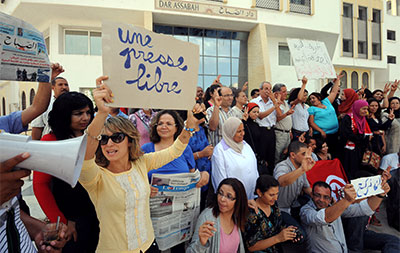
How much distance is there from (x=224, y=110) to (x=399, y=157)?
9.98 feet

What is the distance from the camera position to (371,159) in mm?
4469

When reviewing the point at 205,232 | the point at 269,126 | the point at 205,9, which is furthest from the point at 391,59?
the point at 205,232

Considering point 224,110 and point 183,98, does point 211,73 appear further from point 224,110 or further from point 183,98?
point 183,98

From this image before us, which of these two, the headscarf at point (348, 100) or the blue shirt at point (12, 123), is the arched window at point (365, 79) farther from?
the blue shirt at point (12, 123)

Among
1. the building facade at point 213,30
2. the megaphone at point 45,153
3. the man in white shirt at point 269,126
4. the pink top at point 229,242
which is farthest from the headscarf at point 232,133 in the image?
the building facade at point 213,30

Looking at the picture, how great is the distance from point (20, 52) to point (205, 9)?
1250 cm

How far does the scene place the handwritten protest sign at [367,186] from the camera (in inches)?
104

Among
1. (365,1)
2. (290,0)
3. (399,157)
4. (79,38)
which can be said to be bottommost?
(399,157)

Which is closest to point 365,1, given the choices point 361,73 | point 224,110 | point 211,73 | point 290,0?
point 361,73

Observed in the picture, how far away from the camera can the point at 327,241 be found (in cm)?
278

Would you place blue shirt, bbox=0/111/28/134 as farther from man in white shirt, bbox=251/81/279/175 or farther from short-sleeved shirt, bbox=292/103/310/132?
short-sleeved shirt, bbox=292/103/310/132

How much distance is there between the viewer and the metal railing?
570 inches

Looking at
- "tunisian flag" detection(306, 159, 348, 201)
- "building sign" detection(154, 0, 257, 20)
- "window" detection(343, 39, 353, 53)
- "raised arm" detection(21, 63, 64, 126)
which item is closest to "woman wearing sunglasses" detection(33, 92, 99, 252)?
"raised arm" detection(21, 63, 64, 126)

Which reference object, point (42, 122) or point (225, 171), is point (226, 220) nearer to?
point (225, 171)
